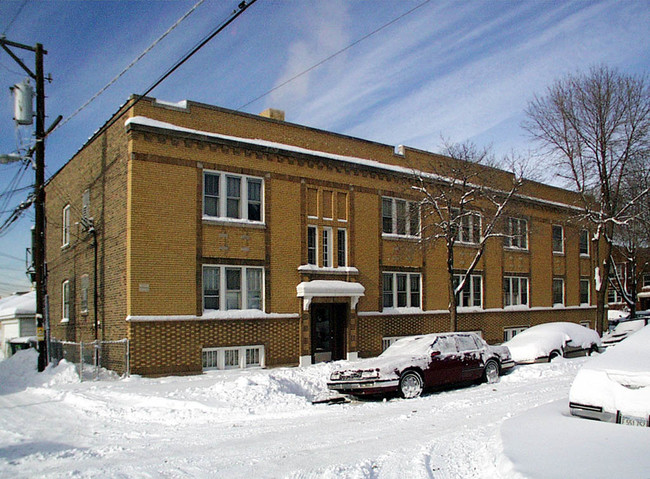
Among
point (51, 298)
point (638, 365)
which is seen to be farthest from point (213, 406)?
point (51, 298)

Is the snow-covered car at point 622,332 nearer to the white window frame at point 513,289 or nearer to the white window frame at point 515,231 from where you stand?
the white window frame at point 513,289

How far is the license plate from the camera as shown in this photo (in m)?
7.84

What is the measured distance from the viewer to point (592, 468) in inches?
241

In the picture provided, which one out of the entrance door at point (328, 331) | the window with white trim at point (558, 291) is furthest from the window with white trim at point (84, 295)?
the window with white trim at point (558, 291)

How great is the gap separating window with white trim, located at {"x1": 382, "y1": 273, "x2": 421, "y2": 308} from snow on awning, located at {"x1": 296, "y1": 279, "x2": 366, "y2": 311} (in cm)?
234

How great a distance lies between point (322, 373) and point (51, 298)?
16.0m

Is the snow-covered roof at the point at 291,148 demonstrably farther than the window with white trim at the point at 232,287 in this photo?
No

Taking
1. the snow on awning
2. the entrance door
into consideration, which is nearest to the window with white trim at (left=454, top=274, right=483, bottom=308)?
the snow on awning

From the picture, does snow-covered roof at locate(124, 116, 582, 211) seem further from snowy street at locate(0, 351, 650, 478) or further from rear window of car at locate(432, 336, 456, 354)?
rear window of car at locate(432, 336, 456, 354)

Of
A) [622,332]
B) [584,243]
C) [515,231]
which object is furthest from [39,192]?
[584,243]

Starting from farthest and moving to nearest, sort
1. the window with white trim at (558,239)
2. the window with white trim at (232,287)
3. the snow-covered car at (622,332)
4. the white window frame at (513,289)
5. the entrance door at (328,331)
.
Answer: the window with white trim at (558,239) < the white window frame at (513,289) < the snow-covered car at (622,332) < the entrance door at (328,331) < the window with white trim at (232,287)

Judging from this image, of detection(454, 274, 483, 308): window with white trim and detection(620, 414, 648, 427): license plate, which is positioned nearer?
detection(620, 414, 648, 427): license plate

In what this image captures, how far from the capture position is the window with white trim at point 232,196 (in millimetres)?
19062

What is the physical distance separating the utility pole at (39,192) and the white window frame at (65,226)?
5.22 m
